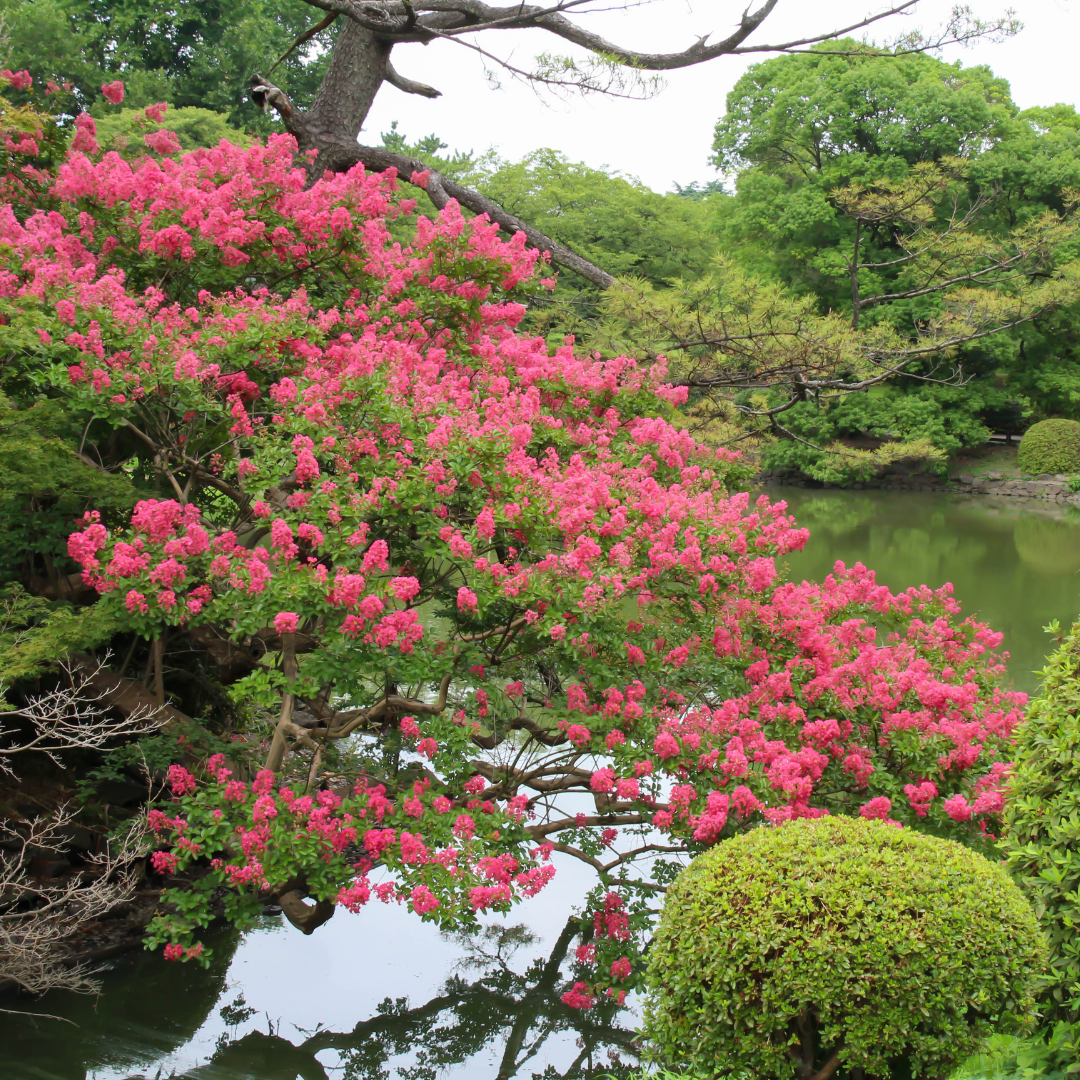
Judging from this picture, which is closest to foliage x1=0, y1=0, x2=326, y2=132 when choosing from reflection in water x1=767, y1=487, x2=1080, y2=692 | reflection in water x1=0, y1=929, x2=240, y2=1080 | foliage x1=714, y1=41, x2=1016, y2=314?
foliage x1=714, y1=41, x2=1016, y2=314

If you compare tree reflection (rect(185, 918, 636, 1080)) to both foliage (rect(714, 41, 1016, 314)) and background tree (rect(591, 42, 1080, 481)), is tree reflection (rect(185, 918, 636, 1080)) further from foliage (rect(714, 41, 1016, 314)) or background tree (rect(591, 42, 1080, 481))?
foliage (rect(714, 41, 1016, 314))

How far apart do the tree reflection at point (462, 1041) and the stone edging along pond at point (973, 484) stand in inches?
790

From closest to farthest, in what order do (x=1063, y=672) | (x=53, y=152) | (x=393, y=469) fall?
1. (x=1063, y=672)
2. (x=393, y=469)
3. (x=53, y=152)

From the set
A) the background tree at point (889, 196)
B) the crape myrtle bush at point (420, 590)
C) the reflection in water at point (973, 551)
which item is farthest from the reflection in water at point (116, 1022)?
the background tree at point (889, 196)

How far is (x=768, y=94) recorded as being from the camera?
91.4 feet

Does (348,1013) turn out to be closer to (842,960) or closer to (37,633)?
(37,633)

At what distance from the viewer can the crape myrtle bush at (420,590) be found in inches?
148

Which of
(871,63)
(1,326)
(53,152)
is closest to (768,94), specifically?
(871,63)

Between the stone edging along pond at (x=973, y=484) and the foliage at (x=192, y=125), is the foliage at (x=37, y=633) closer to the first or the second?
the foliage at (x=192, y=125)

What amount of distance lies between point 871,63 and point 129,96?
19.1 metres

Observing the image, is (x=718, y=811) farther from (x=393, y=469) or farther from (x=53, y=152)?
(x=53, y=152)

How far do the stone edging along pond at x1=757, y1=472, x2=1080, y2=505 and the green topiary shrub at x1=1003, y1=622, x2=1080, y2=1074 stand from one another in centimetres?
2126

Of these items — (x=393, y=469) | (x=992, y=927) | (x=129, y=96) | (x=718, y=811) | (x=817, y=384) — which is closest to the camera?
(x=992, y=927)

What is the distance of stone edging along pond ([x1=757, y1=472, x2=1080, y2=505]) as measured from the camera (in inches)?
964
